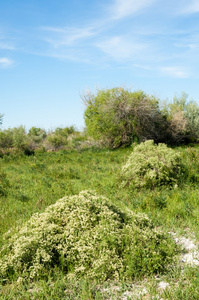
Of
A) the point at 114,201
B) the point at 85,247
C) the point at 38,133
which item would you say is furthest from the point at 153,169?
the point at 38,133

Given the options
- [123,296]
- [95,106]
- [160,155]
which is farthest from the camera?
[95,106]

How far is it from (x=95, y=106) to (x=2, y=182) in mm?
18657

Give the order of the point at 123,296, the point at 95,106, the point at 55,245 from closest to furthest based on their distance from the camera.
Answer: the point at 123,296, the point at 55,245, the point at 95,106

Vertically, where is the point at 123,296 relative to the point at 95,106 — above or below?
below

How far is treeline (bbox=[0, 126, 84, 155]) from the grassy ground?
10796 millimetres

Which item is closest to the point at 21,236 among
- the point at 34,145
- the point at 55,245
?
the point at 55,245

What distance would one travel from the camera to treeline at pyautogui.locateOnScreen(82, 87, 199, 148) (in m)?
25.6

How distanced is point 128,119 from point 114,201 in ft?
60.7

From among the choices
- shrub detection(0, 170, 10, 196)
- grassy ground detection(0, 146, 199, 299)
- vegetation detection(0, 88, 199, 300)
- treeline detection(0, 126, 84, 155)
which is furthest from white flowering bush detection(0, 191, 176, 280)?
treeline detection(0, 126, 84, 155)

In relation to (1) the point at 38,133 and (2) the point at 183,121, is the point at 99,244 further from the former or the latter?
(1) the point at 38,133

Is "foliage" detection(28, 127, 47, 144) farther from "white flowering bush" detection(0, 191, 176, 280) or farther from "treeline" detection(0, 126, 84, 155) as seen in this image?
"white flowering bush" detection(0, 191, 176, 280)

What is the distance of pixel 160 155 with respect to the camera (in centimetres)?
949

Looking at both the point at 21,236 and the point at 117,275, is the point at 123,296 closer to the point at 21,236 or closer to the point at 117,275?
the point at 117,275

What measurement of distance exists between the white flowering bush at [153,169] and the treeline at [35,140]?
1583 centimetres
